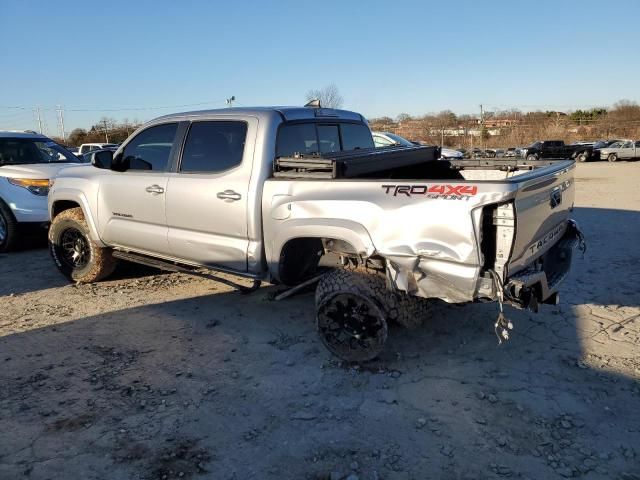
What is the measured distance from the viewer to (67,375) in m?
3.58

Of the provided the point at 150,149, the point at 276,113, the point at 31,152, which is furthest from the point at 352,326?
the point at 31,152

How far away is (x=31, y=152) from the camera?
8250 mm

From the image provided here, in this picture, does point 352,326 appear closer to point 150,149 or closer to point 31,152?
point 150,149

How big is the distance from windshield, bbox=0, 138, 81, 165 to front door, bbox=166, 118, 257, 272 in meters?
5.00

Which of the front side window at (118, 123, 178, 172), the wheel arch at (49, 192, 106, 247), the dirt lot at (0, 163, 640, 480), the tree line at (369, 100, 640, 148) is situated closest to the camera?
the dirt lot at (0, 163, 640, 480)

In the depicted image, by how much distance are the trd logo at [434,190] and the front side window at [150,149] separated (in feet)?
8.11

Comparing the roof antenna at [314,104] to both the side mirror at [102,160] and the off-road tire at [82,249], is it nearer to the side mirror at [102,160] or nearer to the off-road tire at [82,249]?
the side mirror at [102,160]

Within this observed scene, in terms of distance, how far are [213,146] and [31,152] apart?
5633 mm

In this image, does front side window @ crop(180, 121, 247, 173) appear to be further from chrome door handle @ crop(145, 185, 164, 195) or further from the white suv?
the white suv

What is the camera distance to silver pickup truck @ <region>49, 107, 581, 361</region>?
2.97m

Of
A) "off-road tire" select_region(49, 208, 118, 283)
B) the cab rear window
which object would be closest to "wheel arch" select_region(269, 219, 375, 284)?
the cab rear window

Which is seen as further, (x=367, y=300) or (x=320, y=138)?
(x=320, y=138)

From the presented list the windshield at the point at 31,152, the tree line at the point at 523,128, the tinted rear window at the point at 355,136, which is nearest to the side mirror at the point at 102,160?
the tinted rear window at the point at 355,136

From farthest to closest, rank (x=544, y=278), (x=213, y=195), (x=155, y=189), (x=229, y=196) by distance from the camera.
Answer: (x=155, y=189) → (x=213, y=195) → (x=229, y=196) → (x=544, y=278)
